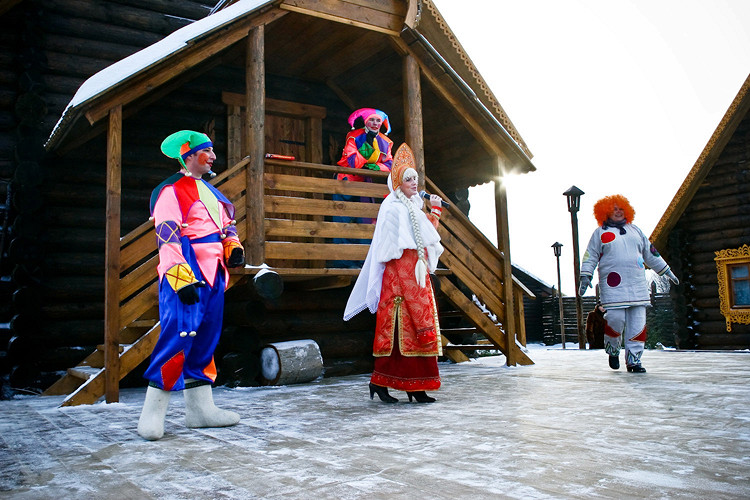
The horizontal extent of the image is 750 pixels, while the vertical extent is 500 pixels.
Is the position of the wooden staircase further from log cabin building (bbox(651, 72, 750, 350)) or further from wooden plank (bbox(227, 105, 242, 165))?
log cabin building (bbox(651, 72, 750, 350))

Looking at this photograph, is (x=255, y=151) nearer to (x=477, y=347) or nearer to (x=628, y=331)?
(x=477, y=347)

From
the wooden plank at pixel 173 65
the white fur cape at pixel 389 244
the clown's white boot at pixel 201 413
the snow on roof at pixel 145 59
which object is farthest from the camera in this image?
the wooden plank at pixel 173 65

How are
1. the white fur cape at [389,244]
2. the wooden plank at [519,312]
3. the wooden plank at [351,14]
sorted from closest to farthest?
1. the white fur cape at [389,244]
2. the wooden plank at [351,14]
3. the wooden plank at [519,312]

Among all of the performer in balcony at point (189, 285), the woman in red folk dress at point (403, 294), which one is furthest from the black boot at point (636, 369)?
the performer in balcony at point (189, 285)

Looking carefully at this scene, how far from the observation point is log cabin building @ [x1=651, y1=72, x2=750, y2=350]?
40.2 feet

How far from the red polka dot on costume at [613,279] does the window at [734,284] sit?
738cm

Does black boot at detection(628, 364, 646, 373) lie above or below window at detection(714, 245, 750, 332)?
below

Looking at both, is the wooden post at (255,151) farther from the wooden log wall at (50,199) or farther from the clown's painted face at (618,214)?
the clown's painted face at (618,214)

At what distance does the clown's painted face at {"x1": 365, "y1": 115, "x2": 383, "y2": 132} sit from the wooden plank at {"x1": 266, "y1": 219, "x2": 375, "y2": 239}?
125 centimetres

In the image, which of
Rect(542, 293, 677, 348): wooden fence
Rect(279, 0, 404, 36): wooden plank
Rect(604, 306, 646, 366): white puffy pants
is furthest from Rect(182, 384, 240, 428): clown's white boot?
Rect(542, 293, 677, 348): wooden fence

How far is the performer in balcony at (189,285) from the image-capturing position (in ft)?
11.7

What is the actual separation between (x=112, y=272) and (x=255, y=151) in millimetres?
1748

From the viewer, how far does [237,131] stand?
784cm

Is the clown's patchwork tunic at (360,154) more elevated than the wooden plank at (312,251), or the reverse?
the clown's patchwork tunic at (360,154)
